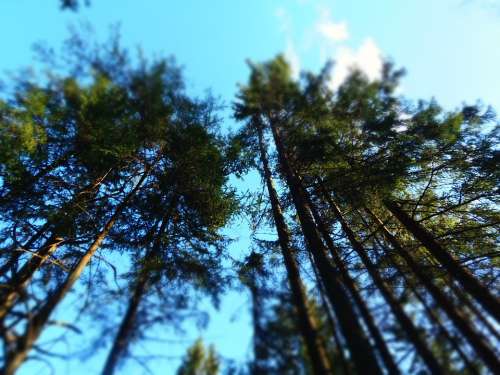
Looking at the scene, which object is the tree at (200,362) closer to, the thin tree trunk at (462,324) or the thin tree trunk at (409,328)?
the thin tree trunk at (409,328)

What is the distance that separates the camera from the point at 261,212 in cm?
1146

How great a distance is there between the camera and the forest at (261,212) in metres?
5.85

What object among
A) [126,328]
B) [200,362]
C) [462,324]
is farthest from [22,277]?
[462,324]

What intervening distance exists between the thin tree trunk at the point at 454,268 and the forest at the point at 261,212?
0.11 ft

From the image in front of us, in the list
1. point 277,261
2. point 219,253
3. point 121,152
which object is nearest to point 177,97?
point 121,152

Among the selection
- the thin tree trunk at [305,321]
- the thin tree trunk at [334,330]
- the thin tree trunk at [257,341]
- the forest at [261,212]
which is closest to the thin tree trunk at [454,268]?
the forest at [261,212]

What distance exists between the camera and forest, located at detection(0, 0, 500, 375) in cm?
585

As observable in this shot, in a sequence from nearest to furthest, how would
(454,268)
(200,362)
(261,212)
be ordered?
(454,268) → (200,362) → (261,212)

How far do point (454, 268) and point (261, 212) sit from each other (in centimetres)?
589

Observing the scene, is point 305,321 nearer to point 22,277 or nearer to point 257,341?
point 257,341

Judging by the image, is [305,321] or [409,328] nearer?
[409,328]

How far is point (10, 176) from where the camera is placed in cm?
878

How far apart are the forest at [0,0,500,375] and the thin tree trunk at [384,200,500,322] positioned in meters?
0.04

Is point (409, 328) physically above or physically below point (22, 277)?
below
